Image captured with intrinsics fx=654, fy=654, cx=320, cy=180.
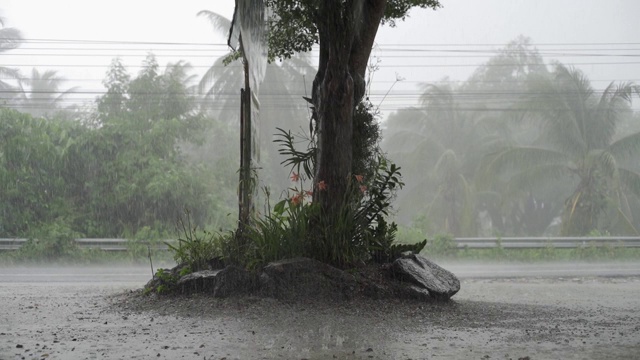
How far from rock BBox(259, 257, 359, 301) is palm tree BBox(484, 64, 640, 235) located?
15.7 m

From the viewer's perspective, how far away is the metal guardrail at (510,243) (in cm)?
1452

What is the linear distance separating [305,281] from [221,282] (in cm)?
94

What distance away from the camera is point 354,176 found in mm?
7684

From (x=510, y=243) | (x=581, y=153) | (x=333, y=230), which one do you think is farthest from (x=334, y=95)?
(x=581, y=153)

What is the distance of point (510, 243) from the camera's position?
15.6 metres

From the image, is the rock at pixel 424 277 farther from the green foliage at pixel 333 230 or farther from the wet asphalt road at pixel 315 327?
the green foliage at pixel 333 230

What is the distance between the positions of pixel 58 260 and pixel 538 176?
1549cm

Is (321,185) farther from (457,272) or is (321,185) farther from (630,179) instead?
(630,179)

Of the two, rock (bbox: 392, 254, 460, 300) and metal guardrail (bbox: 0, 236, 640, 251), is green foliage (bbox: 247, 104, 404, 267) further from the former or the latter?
metal guardrail (bbox: 0, 236, 640, 251)

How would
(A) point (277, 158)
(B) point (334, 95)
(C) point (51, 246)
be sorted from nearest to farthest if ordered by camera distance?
(B) point (334, 95) < (C) point (51, 246) < (A) point (277, 158)

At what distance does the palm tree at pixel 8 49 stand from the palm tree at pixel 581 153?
665 inches

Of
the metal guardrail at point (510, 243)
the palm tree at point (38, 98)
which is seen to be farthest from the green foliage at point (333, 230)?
the palm tree at point (38, 98)

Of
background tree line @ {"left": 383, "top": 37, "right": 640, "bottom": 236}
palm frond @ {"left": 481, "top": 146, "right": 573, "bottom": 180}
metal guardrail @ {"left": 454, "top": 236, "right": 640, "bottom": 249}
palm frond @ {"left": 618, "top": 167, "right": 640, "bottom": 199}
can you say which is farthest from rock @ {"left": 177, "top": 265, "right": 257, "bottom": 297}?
palm frond @ {"left": 618, "top": 167, "right": 640, "bottom": 199}

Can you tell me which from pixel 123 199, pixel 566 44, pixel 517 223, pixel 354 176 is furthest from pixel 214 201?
pixel 566 44
